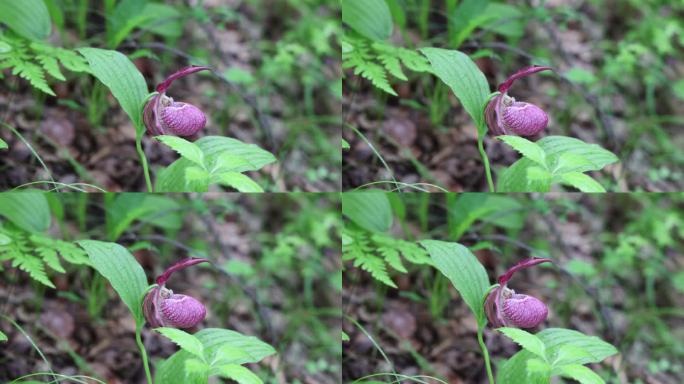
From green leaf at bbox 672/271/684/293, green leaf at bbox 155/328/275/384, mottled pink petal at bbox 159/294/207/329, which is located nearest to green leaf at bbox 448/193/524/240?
green leaf at bbox 672/271/684/293

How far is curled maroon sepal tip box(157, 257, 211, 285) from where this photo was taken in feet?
8.96

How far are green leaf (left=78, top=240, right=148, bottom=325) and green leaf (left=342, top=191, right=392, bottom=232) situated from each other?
676 millimetres

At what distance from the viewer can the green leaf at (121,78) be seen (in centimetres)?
272

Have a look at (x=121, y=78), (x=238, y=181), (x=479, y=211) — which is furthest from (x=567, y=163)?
(x=121, y=78)

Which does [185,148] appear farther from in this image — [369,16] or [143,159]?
[369,16]

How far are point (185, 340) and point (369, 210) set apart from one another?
27.5 inches

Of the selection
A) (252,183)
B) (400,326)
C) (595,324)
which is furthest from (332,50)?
(595,324)

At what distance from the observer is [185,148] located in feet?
8.86

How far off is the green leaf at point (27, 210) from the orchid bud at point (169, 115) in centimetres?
40

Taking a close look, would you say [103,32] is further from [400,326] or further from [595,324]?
[595,324]

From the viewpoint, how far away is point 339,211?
2.86 metres

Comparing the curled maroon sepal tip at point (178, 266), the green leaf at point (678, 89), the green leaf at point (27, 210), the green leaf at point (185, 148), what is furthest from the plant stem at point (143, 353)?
the green leaf at point (678, 89)

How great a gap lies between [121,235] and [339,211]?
0.69 metres

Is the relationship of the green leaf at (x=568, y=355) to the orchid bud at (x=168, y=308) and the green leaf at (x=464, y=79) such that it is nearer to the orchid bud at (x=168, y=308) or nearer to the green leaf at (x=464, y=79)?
the green leaf at (x=464, y=79)
